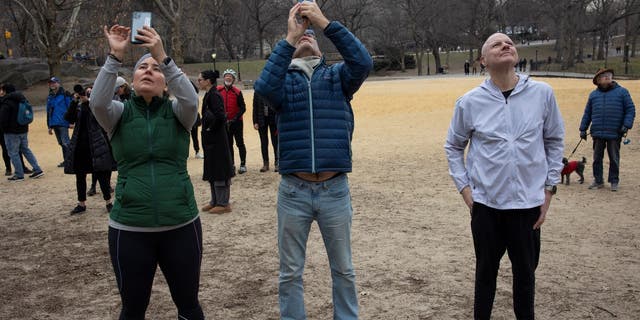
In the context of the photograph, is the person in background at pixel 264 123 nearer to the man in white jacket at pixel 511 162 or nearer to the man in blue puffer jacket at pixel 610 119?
Result: the man in blue puffer jacket at pixel 610 119

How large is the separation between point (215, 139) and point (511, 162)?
16.7 feet

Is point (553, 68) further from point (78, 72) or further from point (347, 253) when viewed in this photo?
point (347, 253)

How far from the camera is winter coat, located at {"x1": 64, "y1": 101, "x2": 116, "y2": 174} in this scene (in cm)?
799

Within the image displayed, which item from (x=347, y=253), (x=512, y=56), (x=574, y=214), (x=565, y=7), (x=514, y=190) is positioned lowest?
(x=574, y=214)

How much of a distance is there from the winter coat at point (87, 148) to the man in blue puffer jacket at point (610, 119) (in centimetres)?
738

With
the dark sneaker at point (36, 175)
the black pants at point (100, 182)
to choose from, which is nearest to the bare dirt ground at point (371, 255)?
the black pants at point (100, 182)

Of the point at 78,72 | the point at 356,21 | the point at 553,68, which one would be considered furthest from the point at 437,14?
the point at 78,72

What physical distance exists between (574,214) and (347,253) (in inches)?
191

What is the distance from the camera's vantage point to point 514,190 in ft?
11.5

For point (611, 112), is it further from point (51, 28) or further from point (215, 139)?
point (51, 28)

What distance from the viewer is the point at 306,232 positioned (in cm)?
371

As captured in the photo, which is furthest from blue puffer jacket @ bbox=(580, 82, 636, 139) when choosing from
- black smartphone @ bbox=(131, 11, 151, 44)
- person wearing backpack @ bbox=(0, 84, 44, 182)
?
person wearing backpack @ bbox=(0, 84, 44, 182)

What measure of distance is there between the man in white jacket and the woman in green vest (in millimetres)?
1767

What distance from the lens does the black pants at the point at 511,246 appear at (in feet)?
11.7
